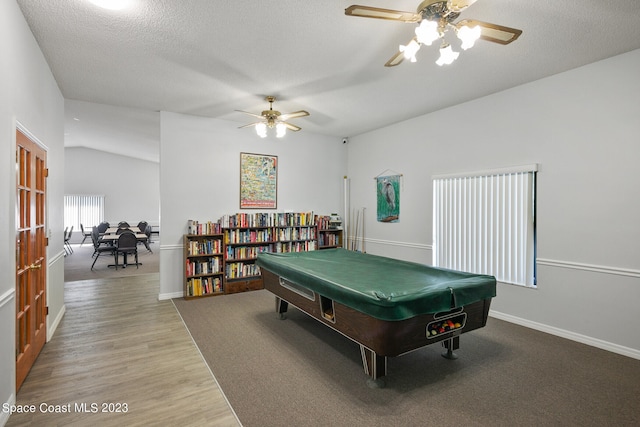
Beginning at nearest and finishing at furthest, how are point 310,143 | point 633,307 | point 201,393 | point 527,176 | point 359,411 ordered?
point 359,411
point 201,393
point 633,307
point 527,176
point 310,143

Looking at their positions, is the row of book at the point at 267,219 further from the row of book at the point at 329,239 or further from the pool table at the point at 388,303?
the pool table at the point at 388,303

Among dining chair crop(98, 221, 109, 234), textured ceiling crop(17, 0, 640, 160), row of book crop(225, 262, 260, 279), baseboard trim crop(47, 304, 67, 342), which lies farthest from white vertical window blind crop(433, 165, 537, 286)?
dining chair crop(98, 221, 109, 234)

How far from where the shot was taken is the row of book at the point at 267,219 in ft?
16.9

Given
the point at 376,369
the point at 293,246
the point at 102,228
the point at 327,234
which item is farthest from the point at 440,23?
the point at 102,228

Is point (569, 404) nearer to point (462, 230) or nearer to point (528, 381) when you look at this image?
point (528, 381)

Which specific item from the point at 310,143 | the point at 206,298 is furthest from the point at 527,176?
the point at 206,298

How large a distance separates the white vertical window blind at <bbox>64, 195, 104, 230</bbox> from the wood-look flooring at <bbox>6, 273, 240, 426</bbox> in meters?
8.12

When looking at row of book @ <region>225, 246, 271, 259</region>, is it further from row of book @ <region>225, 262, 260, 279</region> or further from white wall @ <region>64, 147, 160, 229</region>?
white wall @ <region>64, 147, 160, 229</region>

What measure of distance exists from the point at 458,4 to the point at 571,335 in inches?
135

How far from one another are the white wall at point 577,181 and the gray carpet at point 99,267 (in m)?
6.67

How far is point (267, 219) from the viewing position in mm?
5469

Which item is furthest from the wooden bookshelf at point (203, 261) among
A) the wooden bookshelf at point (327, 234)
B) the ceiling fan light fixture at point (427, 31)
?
the ceiling fan light fixture at point (427, 31)

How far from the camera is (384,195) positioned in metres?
5.61

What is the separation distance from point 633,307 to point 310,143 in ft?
16.6
